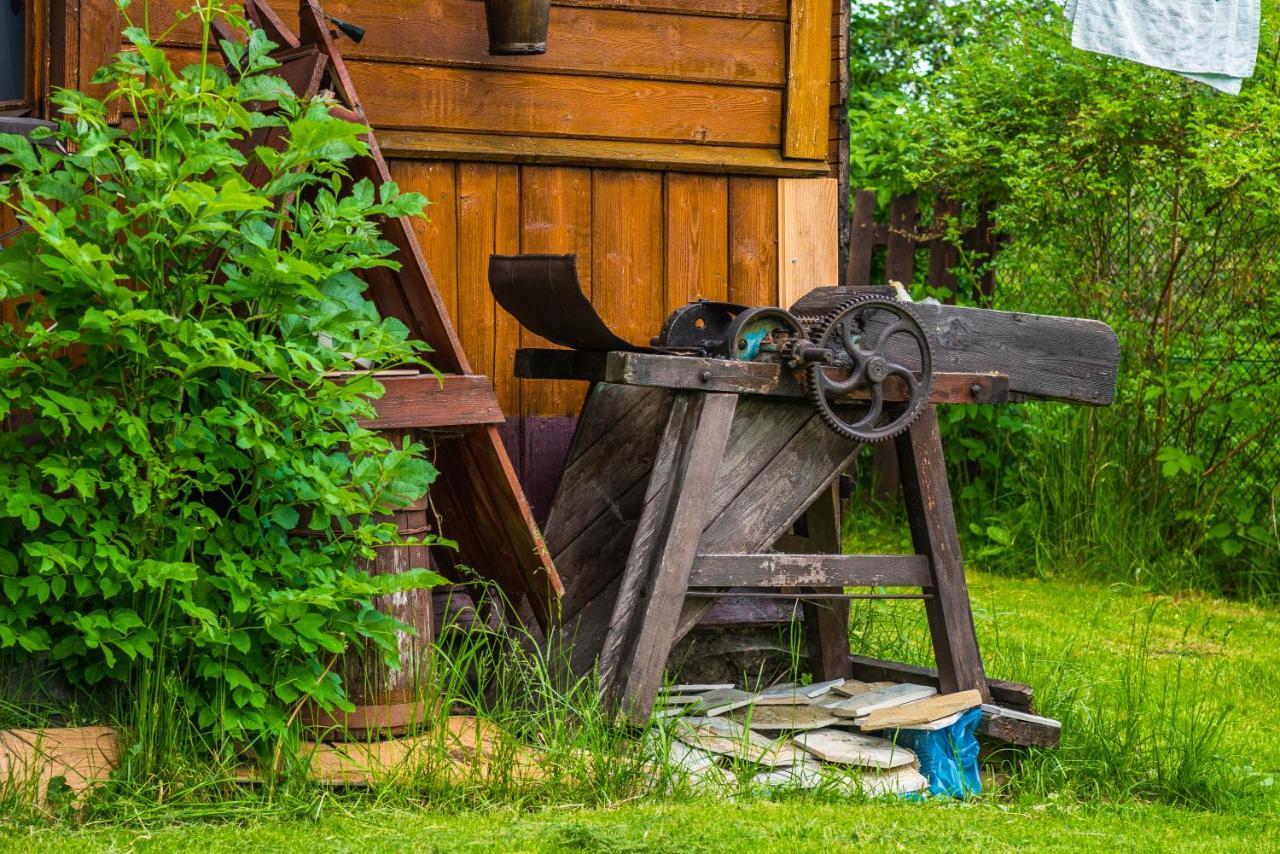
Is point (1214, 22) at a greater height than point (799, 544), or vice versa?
point (1214, 22)

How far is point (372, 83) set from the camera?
5160 mm

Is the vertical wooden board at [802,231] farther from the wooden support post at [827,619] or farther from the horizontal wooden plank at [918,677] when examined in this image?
the horizontal wooden plank at [918,677]

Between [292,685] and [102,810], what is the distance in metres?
0.53

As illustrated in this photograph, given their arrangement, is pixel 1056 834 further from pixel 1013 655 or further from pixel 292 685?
pixel 292 685

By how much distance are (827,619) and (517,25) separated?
92.8 inches

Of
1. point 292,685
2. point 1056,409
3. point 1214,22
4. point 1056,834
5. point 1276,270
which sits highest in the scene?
point 1214,22

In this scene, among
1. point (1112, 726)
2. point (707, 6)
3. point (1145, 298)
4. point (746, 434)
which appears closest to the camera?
point (746, 434)

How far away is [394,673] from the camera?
416 cm

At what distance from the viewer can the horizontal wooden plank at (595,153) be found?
5.20 m

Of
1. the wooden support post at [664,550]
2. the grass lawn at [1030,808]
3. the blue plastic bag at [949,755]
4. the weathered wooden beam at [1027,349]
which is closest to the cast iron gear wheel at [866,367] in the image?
the weathered wooden beam at [1027,349]

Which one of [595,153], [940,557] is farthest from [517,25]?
[940,557]

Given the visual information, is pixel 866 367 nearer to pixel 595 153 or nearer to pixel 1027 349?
pixel 1027 349

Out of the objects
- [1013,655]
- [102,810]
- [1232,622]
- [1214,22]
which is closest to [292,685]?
[102,810]

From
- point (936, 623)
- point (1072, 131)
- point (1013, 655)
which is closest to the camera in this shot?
point (936, 623)
